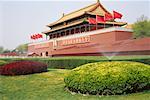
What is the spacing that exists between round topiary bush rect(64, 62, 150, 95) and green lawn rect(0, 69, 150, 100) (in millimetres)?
191

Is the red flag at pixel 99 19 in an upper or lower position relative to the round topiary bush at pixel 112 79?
upper

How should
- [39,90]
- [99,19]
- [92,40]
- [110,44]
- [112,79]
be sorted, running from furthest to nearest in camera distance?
[99,19], [92,40], [110,44], [39,90], [112,79]

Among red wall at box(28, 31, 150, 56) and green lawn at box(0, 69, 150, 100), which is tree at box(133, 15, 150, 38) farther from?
green lawn at box(0, 69, 150, 100)

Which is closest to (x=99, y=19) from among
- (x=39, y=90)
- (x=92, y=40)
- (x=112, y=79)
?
(x=92, y=40)

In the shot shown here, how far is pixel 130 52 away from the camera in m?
18.0

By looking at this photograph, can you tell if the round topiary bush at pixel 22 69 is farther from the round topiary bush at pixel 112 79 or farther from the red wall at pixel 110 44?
the red wall at pixel 110 44

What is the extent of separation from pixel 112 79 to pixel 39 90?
8.23 ft

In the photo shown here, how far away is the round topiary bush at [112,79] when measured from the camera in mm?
5828

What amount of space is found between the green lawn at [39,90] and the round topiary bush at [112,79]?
0.19m

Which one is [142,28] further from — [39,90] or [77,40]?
[39,90]

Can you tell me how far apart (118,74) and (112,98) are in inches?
25.6

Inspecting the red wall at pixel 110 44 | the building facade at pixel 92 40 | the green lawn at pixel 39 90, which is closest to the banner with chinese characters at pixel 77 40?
the building facade at pixel 92 40

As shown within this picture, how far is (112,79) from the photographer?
5.80m

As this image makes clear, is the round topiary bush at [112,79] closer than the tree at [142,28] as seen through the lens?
Yes
